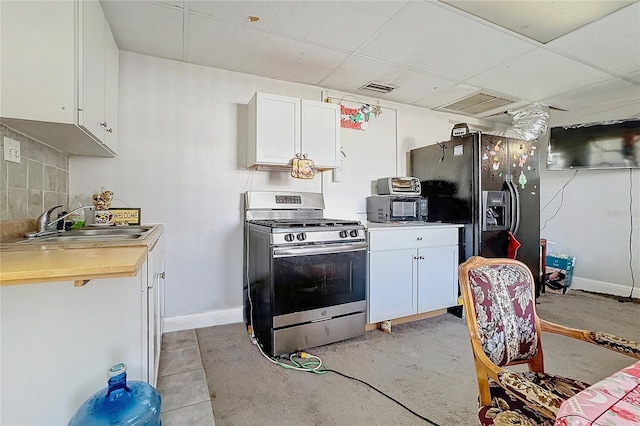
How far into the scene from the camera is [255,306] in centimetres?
250

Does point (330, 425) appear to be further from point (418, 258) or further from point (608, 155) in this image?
point (608, 155)

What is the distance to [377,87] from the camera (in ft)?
10.5

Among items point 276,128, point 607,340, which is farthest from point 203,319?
point 607,340

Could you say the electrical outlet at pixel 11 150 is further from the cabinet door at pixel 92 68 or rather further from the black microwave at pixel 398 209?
the black microwave at pixel 398 209

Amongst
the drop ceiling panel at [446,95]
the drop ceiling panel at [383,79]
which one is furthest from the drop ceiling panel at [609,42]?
the drop ceiling panel at [383,79]

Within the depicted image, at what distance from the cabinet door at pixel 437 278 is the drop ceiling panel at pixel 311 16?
75.3 inches

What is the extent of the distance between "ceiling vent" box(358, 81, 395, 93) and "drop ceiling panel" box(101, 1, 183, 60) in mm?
1775

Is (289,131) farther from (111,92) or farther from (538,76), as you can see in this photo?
(538,76)

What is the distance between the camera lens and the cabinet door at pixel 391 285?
2.57m

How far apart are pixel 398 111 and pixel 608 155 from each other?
8.69ft

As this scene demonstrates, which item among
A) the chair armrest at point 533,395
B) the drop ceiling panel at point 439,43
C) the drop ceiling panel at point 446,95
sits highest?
the drop ceiling panel at point 446,95

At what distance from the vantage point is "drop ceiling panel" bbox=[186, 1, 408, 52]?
190 cm

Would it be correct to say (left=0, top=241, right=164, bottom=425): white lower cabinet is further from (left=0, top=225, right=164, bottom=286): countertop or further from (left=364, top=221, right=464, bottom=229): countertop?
(left=364, top=221, right=464, bottom=229): countertop

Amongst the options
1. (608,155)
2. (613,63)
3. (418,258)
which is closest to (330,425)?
(418,258)
